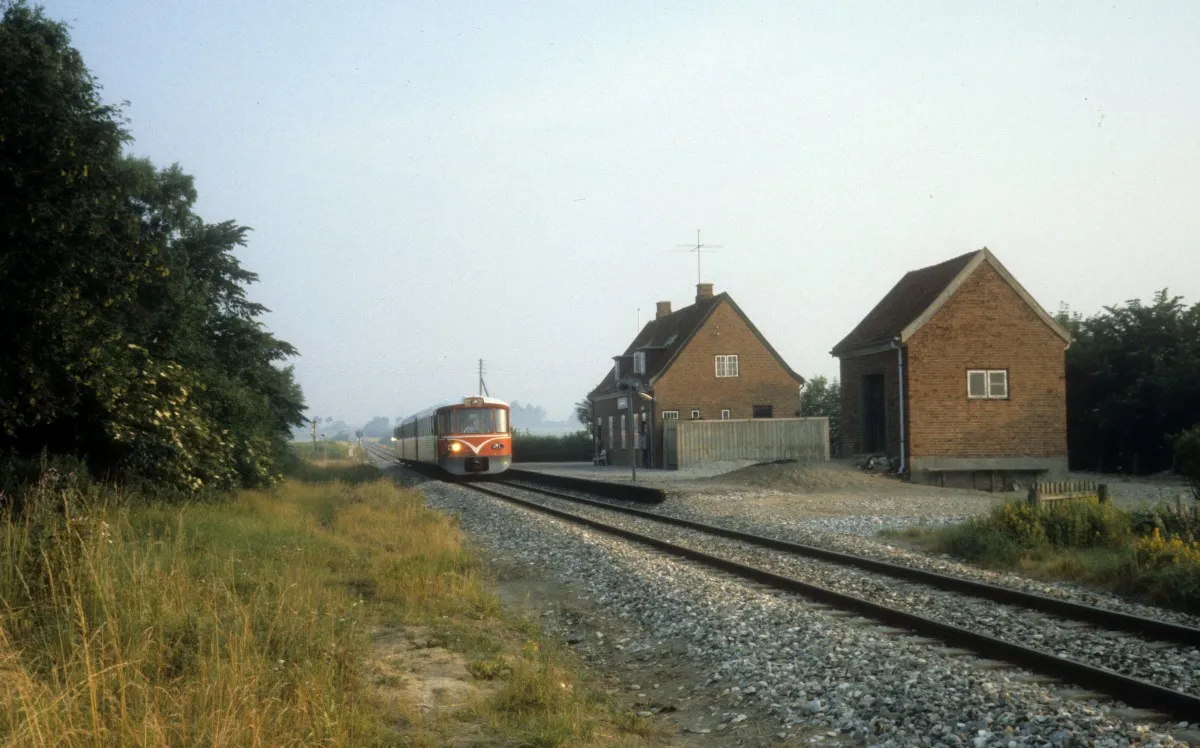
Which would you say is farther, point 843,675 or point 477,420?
point 477,420

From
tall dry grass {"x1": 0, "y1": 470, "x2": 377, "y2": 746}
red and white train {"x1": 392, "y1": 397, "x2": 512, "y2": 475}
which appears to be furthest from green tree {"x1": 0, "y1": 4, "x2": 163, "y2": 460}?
red and white train {"x1": 392, "y1": 397, "x2": 512, "y2": 475}

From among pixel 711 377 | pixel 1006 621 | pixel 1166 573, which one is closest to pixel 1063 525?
pixel 1166 573

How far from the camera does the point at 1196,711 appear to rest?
18.7 feet

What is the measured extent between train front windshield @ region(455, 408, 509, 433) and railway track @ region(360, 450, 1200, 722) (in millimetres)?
19628

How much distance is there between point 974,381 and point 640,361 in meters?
23.1

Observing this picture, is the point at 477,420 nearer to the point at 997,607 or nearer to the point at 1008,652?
the point at 997,607

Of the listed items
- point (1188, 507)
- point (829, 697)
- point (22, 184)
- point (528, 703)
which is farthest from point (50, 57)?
point (1188, 507)

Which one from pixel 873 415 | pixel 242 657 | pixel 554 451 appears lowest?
pixel 554 451

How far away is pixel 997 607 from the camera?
9469 mm

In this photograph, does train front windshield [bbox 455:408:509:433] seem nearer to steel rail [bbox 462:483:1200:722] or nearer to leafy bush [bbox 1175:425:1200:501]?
leafy bush [bbox 1175:425:1200:501]

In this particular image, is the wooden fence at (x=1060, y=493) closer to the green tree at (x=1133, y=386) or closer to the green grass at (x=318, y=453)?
the green tree at (x=1133, y=386)

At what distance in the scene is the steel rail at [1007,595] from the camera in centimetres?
796

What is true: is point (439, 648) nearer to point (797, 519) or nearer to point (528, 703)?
point (528, 703)

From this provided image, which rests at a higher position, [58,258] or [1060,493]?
[58,258]
